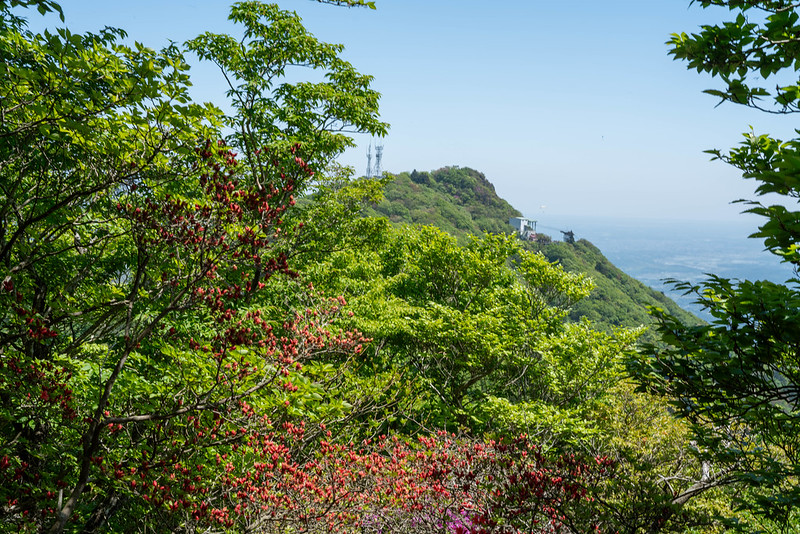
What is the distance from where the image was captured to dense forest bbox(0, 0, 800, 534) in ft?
13.1

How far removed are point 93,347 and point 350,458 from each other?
463 centimetres

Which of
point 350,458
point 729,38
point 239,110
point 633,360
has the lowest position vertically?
point 350,458

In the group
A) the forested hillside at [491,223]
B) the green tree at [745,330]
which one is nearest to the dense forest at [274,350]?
the green tree at [745,330]

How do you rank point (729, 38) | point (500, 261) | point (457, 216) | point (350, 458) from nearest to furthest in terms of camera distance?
point (729, 38), point (350, 458), point (500, 261), point (457, 216)

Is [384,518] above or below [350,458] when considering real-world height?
below

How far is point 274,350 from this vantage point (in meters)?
4.77

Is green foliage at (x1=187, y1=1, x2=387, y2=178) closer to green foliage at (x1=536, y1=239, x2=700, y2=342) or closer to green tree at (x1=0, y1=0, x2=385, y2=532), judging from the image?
green tree at (x1=0, y1=0, x2=385, y2=532)

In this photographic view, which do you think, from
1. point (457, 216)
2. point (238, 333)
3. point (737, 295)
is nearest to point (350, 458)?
point (238, 333)

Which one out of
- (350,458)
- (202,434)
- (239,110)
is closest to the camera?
(202,434)

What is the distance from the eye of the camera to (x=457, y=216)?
3952 inches

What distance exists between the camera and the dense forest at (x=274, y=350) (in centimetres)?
399

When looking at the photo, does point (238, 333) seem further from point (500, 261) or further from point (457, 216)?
point (457, 216)

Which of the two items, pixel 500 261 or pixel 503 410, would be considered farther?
pixel 500 261

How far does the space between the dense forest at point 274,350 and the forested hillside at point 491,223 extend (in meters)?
35.2
